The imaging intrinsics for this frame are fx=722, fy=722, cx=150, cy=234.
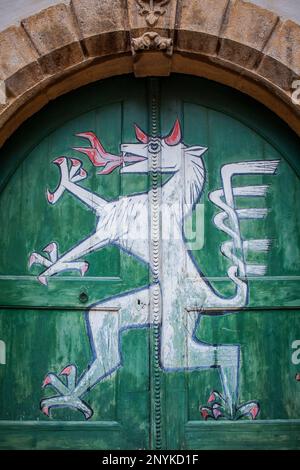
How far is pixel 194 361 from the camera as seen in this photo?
396 cm

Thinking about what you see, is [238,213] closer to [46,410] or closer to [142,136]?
[142,136]

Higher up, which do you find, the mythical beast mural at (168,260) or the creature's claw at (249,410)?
the mythical beast mural at (168,260)

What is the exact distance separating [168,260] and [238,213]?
18.8 inches

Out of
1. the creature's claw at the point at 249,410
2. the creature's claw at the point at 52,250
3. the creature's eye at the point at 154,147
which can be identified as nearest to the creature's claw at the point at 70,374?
the creature's claw at the point at 52,250

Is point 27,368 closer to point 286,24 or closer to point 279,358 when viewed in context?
point 279,358

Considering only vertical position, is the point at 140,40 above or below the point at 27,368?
above

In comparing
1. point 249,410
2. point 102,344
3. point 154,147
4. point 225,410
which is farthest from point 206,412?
point 154,147

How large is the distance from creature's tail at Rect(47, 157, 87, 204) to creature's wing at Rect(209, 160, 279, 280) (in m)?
0.76

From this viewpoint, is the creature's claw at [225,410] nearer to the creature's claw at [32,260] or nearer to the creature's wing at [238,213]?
the creature's wing at [238,213]

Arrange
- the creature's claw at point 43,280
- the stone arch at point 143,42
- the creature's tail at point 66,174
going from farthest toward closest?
the creature's tail at point 66,174 → the creature's claw at point 43,280 → the stone arch at point 143,42

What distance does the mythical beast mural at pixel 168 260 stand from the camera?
394 centimetres

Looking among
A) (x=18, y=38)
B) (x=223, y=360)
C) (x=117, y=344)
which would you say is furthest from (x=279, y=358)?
(x=18, y=38)

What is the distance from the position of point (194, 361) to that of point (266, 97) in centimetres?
152

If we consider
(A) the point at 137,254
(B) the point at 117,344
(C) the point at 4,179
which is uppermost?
(C) the point at 4,179
